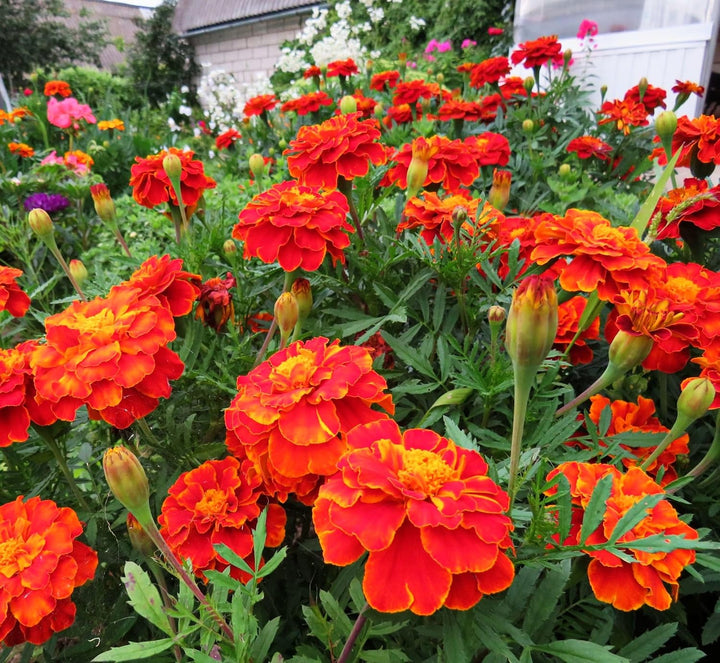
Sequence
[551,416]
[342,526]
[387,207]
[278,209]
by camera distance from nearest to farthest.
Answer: [342,526]
[551,416]
[278,209]
[387,207]

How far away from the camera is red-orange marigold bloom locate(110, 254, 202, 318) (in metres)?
0.63

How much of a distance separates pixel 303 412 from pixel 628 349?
33 cm

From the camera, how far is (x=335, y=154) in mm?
775

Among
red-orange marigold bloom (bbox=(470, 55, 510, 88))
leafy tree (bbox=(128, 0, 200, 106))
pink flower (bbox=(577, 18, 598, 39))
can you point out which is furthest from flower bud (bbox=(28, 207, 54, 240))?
leafy tree (bbox=(128, 0, 200, 106))

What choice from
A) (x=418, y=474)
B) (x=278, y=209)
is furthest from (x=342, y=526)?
(x=278, y=209)

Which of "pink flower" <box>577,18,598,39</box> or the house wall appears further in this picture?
the house wall

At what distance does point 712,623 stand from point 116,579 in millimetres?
738

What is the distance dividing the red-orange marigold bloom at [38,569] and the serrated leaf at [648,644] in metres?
0.53

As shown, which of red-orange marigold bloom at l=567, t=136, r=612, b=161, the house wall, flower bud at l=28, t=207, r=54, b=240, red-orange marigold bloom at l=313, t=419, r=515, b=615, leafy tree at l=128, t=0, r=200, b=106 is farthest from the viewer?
leafy tree at l=128, t=0, r=200, b=106

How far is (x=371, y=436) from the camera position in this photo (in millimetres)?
438

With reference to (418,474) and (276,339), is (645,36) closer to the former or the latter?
(276,339)

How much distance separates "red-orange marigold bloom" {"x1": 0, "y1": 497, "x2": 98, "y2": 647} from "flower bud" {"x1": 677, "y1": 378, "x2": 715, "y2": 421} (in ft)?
2.01

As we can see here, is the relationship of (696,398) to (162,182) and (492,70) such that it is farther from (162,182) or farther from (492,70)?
(492,70)

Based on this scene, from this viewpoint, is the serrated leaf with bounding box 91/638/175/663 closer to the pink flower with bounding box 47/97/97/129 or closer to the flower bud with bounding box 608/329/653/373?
the flower bud with bounding box 608/329/653/373
